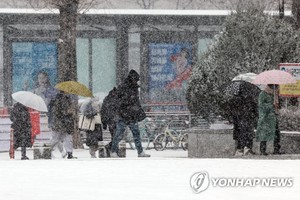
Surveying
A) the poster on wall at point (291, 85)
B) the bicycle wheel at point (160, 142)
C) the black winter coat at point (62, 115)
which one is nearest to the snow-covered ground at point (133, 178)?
the black winter coat at point (62, 115)

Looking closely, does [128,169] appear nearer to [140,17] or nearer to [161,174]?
[161,174]

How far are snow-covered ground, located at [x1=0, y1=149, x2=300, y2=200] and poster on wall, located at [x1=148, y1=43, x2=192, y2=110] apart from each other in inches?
539

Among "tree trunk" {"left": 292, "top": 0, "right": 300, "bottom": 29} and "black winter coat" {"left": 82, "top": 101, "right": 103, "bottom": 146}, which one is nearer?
"black winter coat" {"left": 82, "top": 101, "right": 103, "bottom": 146}

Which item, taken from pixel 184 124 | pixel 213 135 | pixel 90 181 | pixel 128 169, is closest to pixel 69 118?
pixel 213 135

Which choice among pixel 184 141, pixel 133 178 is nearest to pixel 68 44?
pixel 184 141

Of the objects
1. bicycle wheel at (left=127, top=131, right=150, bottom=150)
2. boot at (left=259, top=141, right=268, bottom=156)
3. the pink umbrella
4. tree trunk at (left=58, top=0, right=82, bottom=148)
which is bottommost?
bicycle wheel at (left=127, top=131, right=150, bottom=150)

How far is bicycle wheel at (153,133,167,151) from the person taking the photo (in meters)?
Answer: 28.3

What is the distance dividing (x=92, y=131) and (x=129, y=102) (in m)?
1.70

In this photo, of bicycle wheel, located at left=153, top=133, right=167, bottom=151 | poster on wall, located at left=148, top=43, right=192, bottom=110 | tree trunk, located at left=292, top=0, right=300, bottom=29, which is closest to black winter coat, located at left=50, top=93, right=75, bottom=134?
tree trunk, located at left=292, top=0, right=300, bottom=29

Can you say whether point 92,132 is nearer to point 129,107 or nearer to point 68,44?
point 129,107

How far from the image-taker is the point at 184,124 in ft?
102

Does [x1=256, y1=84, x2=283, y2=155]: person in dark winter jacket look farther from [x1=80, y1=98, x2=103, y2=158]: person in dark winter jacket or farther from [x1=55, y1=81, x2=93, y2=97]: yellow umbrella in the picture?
[x1=80, y1=98, x2=103, y2=158]: person in dark winter jacket

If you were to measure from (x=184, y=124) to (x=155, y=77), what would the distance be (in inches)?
110

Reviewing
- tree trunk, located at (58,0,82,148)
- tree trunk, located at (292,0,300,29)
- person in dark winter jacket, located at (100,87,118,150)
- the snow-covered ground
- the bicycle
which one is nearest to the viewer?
the snow-covered ground
